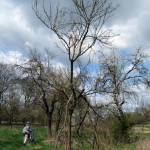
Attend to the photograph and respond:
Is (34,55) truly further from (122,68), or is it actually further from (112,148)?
(112,148)

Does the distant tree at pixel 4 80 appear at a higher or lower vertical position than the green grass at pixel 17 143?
higher

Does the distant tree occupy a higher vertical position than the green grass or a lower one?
higher

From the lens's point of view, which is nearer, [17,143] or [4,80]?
[17,143]

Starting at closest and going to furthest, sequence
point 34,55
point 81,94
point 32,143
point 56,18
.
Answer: point 81,94, point 56,18, point 32,143, point 34,55

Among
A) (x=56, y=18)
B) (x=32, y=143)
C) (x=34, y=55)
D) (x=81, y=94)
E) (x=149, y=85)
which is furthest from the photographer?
(x=149, y=85)

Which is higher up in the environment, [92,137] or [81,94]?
[81,94]

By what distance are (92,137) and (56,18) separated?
2.35 meters

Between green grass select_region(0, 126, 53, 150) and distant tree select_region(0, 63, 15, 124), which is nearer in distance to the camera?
green grass select_region(0, 126, 53, 150)

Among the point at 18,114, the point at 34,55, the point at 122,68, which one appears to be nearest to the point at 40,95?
the point at 34,55

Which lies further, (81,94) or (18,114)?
(18,114)

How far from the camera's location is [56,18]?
6.93 meters

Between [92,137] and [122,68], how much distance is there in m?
32.3

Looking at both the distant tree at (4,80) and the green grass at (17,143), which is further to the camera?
the distant tree at (4,80)

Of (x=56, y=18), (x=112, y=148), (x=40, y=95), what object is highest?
(x=40, y=95)
